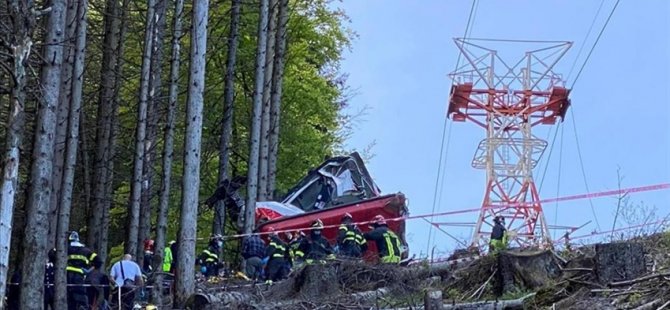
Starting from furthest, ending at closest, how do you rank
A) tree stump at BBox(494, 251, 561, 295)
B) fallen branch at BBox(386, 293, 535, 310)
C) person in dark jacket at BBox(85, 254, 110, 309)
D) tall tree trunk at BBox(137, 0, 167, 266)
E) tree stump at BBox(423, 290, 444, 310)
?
tall tree trunk at BBox(137, 0, 167, 266)
person in dark jacket at BBox(85, 254, 110, 309)
tree stump at BBox(494, 251, 561, 295)
fallen branch at BBox(386, 293, 535, 310)
tree stump at BBox(423, 290, 444, 310)

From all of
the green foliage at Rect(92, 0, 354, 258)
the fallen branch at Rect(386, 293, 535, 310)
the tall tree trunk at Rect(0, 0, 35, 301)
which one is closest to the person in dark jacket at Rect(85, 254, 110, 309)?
the tall tree trunk at Rect(0, 0, 35, 301)

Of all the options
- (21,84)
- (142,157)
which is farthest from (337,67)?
(21,84)

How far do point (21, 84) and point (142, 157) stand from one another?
1146cm

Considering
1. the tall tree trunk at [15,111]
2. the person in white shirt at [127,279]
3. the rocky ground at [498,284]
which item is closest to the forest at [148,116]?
the tall tree trunk at [15,111]

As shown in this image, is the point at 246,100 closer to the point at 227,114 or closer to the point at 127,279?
the point at 227,114

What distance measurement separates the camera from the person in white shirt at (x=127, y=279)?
17031 mm

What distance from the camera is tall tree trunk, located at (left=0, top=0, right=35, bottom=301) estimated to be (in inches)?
466

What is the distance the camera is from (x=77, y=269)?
17516 mm

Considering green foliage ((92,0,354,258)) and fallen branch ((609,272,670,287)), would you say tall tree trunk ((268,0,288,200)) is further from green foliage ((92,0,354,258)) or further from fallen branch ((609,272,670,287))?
fallen branch ((609,272,670,287))

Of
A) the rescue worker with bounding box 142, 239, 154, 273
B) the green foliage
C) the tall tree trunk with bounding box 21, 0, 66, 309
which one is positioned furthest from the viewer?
the green foliage

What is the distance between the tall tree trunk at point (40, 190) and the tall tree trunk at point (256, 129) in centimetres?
784

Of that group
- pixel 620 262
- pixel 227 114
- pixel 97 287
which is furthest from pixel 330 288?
pixel 227 114

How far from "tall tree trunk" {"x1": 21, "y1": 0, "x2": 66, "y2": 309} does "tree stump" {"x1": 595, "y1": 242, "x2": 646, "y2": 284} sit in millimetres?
8411

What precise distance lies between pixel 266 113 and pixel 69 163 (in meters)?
7.24
